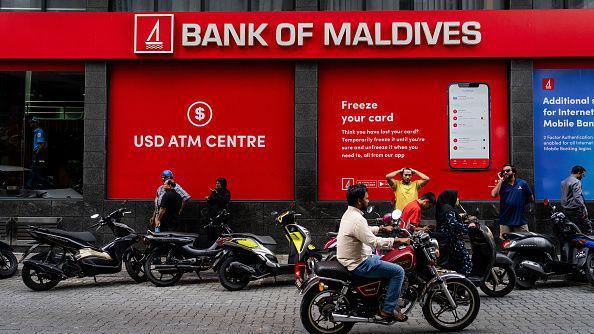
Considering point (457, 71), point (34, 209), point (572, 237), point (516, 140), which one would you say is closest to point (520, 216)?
point (572, 237)

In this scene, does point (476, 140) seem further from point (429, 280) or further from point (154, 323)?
point (154, 323)

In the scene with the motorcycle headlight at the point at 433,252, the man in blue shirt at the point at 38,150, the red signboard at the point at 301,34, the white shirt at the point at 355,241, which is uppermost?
the red signboard at the point at 301,34

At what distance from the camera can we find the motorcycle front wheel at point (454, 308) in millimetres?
7660

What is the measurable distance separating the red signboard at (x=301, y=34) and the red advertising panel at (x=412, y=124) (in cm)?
48

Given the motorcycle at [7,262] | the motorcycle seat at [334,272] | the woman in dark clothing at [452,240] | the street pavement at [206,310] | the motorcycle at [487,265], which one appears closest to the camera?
the motorcycle seat at [334,272]

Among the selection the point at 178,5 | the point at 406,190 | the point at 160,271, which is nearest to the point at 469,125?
the point at 406,190

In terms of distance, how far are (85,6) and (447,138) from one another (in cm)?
887

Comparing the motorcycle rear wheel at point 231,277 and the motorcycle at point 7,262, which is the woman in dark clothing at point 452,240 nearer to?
the motorcycle rear wheel at point 231,277

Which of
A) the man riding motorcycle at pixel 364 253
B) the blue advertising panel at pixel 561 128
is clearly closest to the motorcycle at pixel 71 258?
the man riding motorcycle at pixel 364 253

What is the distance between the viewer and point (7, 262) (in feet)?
39.6

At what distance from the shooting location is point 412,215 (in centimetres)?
1023

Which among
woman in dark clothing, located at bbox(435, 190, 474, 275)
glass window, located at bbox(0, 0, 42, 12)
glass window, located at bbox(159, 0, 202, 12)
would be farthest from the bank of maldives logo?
woman in dark clothing, located at bbox(435, 190, 474, 275)

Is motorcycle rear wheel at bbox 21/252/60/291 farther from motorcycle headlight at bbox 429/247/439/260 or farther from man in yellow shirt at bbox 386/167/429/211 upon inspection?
motorcycle headlight at bbox 429/247/439/260

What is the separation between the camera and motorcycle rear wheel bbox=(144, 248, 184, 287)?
1127cm
